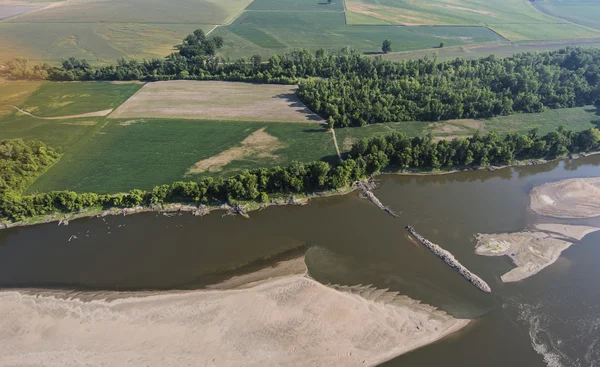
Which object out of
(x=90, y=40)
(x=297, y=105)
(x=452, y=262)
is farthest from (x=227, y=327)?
(x=90, y=40)

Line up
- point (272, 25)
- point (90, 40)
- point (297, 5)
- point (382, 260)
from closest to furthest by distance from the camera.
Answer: point (382, 260) → point (90, 40) → point (272, 25) → point (297, 5)

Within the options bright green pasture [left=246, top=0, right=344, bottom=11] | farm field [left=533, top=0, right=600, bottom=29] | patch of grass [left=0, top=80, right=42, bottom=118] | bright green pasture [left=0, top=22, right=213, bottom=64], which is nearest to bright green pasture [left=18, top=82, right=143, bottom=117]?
patch of grass [left=0, top=80, right=42, bottom=118]

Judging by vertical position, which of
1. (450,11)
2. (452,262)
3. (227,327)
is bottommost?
(227,327)

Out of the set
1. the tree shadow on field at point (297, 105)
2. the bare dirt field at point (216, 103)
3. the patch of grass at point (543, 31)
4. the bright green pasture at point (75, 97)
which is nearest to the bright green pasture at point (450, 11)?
the patch of grass at point (543, 31)

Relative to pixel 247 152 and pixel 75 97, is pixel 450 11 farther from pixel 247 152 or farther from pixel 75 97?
pixel 75 97

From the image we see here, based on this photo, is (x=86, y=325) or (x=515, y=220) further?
(x=515, y=220)

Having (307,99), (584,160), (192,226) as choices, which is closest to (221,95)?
(307,99)

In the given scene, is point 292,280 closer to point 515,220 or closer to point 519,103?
point 515,220
